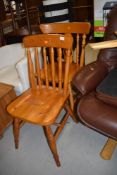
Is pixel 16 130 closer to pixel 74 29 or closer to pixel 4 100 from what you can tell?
pixel 4 100

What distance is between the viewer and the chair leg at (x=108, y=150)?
1.34m

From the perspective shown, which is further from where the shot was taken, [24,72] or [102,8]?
[102,8]

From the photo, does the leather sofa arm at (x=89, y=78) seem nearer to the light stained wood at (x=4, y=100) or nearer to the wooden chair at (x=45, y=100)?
the wooden chair at (x=45, y=100)

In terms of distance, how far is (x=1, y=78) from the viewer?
5.95 ft

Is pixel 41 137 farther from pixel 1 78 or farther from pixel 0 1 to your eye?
pixel 0 1

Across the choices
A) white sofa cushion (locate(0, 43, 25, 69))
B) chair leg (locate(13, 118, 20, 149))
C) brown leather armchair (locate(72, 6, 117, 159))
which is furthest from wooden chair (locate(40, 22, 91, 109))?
chair leg (locate(13, 118, 20, 149))

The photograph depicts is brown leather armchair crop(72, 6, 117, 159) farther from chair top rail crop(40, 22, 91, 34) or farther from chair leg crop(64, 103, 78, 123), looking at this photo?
chair leg crop(64, 103, 78, 123)

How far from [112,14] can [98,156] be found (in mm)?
1166

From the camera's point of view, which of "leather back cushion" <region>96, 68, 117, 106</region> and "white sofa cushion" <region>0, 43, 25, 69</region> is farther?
"white sofa cushion" <region>0, 43, 25, 69</region>

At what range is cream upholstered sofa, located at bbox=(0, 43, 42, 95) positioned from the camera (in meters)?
1.61

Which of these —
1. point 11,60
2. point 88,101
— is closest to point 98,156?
point 88,101

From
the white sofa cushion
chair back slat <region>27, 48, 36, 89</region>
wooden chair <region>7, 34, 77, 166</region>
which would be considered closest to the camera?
wooden chair <region>7, 34, 77, 166</region>

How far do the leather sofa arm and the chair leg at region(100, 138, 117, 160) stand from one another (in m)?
0.50

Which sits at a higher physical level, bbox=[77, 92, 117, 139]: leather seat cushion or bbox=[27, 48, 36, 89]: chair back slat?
bbox=[27, 48, 36, 89]: chair back slat
